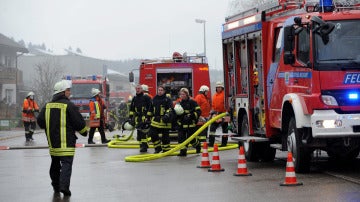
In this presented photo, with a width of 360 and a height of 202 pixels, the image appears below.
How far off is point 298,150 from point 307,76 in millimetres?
1209

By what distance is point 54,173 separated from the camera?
1230 cm

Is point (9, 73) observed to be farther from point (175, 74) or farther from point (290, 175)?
point (290, 175)

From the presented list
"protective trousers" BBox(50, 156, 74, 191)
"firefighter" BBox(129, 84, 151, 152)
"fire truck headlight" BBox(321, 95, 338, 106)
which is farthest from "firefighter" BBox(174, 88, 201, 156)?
"protective trousers" BBox(50, 156, 74, 191)

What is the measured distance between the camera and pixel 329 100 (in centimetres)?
1286

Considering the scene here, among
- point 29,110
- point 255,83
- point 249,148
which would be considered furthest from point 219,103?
point 29,110

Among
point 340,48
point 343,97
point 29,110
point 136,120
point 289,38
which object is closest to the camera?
point 343,97

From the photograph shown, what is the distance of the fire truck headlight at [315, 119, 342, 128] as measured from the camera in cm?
1271

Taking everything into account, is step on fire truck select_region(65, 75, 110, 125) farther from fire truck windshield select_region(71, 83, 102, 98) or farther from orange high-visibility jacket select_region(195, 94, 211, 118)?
orange high-visibility jacket select_region(195, 94, 211, 118)

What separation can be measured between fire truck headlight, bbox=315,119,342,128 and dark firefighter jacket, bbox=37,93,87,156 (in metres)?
3.55

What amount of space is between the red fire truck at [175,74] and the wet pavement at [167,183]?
876cm

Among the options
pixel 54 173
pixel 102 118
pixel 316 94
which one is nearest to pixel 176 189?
pixel 54 173

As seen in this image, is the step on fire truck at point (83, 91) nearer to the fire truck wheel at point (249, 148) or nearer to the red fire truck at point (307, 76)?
the fire truck wheel at point (249, 148)

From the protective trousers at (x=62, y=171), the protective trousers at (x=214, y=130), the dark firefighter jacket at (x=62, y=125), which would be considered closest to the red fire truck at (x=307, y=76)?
the dark firefighter jacket at (x=62, y=125)

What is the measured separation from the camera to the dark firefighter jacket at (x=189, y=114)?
19.1 metres
